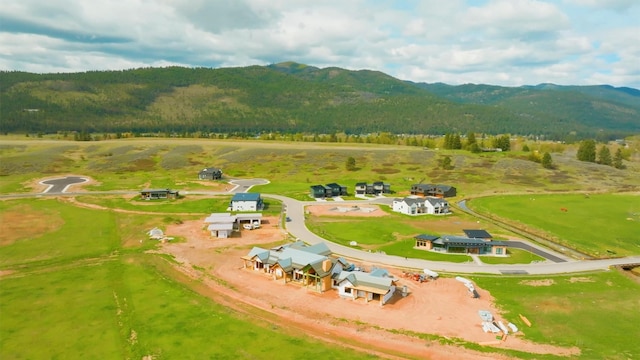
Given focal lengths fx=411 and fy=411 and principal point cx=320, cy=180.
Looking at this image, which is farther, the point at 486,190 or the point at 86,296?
the point at 486,190

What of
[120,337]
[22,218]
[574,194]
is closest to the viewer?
[120,337]

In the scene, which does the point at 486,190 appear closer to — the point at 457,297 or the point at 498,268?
the point at 498,268

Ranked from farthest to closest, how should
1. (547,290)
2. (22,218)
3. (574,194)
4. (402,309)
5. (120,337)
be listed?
(574,194) → (22,218) → (547,290) → (402,309) → (120,337)

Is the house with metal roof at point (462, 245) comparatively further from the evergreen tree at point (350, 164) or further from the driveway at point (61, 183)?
the driveway at point (61, 183)

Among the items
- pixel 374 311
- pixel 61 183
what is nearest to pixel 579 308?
pixel 374 311

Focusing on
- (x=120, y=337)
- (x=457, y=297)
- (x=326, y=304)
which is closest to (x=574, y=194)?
(x=457, y=297)

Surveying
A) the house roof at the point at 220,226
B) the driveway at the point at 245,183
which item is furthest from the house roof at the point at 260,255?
the driveway at the point at 245,183
